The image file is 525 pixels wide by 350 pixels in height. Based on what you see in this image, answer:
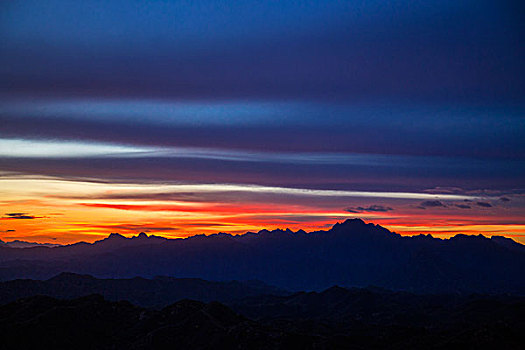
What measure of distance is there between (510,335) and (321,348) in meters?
66.2

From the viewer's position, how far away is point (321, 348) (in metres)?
200

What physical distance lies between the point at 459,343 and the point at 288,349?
5886 centimetres

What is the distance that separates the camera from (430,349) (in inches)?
7717

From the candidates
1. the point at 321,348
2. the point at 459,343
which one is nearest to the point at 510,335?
the point at 459,343

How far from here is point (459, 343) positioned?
193m

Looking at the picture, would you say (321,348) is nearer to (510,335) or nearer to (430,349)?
(430,349)

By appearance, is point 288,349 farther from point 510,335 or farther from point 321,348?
→ point 510,335

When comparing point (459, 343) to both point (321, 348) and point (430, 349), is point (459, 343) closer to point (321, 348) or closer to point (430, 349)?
point (430, 349)

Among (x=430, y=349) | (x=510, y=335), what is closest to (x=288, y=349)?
(x=430, y=349)

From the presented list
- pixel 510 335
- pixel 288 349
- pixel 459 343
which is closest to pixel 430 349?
pixel 459 343

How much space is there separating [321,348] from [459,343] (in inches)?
1861

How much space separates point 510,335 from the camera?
197000 mm

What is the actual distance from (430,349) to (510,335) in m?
28.7

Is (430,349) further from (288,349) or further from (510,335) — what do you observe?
(288,349)
